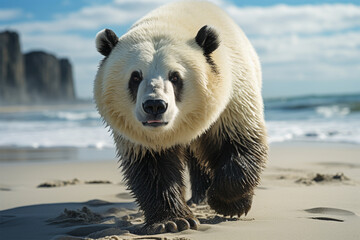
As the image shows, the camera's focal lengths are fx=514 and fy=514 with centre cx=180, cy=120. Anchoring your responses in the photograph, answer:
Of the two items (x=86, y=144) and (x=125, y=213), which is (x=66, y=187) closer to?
(x=125, y=213)

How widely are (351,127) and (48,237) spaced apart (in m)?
12.9

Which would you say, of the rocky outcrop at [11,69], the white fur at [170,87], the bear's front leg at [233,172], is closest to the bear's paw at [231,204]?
the bear's front leg at [233,172]

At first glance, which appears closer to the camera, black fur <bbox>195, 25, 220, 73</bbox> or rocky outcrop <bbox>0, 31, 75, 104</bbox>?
black fur <bbox>195, 25, 220, 73</bbox>

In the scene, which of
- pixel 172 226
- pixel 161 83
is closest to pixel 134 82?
pixel 161 83

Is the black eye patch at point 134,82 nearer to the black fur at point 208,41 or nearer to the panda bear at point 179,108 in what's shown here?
the panda bear at point 179,108

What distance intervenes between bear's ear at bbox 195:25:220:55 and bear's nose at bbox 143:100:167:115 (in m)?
0.87

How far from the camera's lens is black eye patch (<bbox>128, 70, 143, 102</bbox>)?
14.0 ft

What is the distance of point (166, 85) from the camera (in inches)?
163

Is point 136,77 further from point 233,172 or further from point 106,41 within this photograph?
point 233,172

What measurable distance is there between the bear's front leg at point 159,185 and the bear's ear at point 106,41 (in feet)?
3.42

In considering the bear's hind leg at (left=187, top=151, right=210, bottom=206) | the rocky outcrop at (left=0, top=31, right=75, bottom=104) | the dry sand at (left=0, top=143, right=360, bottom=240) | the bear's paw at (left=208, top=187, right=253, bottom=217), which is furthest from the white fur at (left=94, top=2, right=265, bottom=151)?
the rocky outcrop at (left=0, top=31, right=75, bottom=104)

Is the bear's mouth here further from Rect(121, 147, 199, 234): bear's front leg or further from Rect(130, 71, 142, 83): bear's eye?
Rect(121, 147, 199, 234): bear's front leg

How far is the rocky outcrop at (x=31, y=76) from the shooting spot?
11463 cm

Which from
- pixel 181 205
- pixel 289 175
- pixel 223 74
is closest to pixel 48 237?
pixel 181 205
